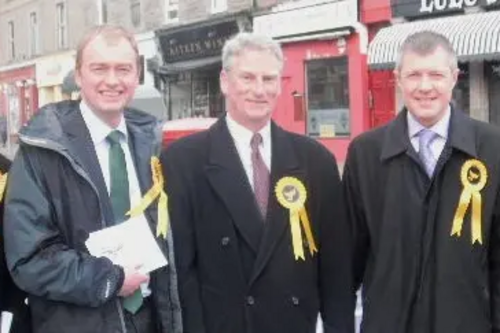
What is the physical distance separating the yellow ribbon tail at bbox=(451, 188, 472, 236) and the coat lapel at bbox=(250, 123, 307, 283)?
64 cm

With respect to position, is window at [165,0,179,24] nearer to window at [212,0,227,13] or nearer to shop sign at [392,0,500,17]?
window at [212,0,227,13]

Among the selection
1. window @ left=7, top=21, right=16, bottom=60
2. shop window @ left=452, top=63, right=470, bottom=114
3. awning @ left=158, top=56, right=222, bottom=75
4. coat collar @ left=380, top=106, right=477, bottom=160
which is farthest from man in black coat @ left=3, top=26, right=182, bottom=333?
window @ left=7, top=21, right=16, bottom=60

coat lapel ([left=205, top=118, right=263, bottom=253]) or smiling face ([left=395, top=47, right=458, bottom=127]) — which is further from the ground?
smiling face ([left=395, top=47, right=458, bottom=127])

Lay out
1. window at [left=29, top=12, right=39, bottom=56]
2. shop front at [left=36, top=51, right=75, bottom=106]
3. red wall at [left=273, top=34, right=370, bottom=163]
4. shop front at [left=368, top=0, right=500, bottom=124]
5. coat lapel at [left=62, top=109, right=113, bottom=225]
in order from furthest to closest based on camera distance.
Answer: window at [left=29, top=12, right=39, bottom=56], shop front at [left=36, top=51, right=75, bottom=106], red wall at [left=273, top=34, right=370, bottom=163], shop front at [left=368, top=0, right=500, bottom=124], coat lapel at [left=62, top=109, right=113, bottom=225]

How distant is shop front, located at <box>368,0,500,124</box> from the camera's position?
42.6 feet

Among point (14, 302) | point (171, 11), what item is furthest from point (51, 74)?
point (14, 302)

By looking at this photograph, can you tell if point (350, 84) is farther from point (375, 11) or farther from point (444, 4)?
point (444, 4)

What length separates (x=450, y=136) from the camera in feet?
10.9

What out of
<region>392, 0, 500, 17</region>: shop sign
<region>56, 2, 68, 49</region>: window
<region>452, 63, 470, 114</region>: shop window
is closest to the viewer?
<region>392, 0, 500, 17</region>: shop sign

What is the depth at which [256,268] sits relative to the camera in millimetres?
3168

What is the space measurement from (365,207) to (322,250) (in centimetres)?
28

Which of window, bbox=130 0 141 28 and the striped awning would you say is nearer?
the striped awning

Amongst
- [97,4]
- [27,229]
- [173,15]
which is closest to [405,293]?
[27,229]

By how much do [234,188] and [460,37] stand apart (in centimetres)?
1089
